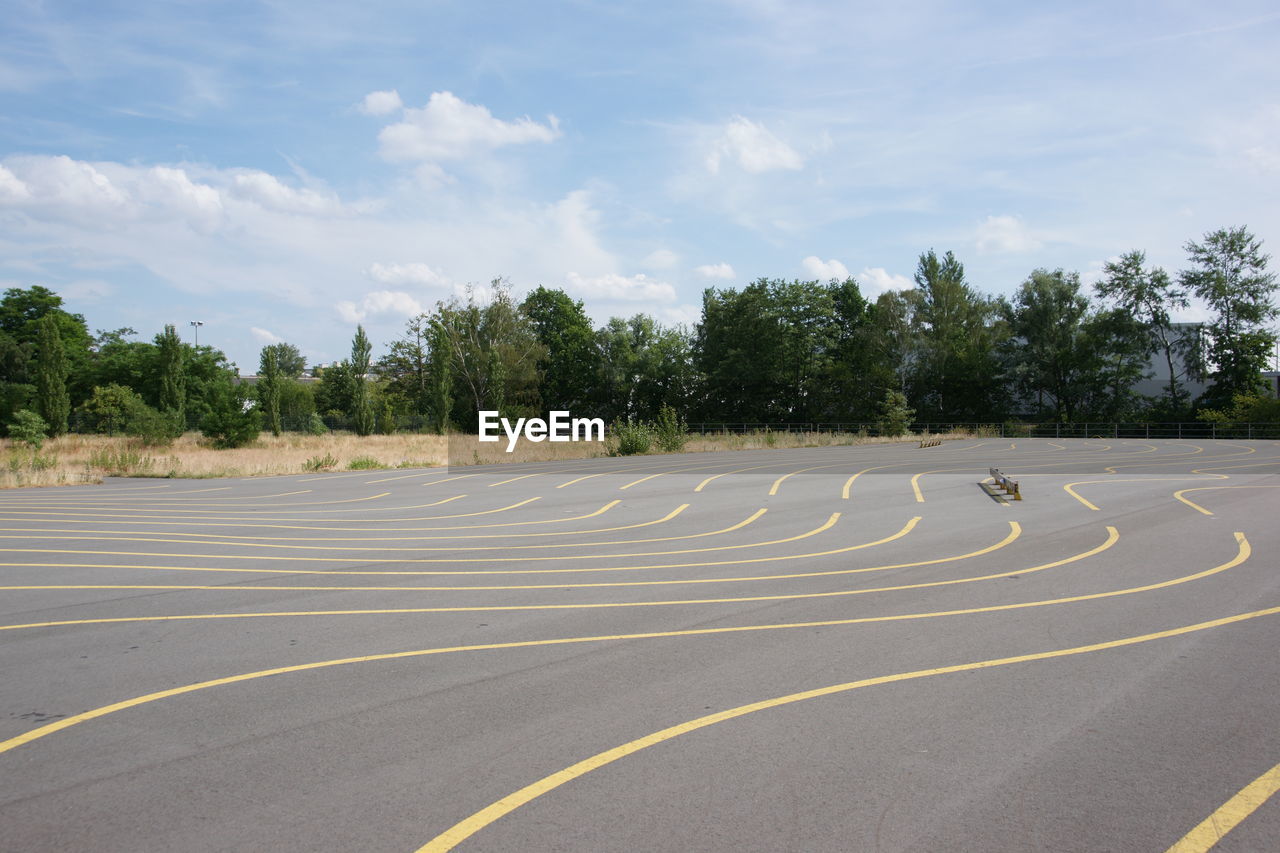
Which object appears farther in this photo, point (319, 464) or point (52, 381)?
point (52, 381)

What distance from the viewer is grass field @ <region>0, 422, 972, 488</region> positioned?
31.0 m

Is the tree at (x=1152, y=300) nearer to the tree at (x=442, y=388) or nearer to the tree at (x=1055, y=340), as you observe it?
the tree at (x=1055, y=340)

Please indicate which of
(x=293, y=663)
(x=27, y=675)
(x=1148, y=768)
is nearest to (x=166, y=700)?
(x=293, y=663)

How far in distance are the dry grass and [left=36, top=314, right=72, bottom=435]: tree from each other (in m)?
1.15

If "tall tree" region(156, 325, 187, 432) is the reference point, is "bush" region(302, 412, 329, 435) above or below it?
below

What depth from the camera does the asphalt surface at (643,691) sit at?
410cm

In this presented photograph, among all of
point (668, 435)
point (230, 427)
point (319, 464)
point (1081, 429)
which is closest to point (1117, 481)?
point (668, 435)

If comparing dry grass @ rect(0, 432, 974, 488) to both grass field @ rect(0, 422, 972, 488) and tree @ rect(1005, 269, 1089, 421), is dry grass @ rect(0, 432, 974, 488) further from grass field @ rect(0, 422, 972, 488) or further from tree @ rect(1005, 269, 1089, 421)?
tree @ rect(1005, 269, 1089, 421)

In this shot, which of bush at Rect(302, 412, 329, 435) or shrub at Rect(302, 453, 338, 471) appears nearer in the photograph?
shrub at Rect(302, 453, 338, 471)

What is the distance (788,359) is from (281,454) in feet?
151

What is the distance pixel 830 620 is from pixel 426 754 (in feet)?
14.6

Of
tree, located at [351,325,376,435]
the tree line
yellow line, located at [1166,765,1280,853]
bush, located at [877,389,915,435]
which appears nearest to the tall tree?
the tree line

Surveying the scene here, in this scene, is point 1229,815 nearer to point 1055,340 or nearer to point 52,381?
point 52,381

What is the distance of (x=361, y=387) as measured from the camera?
200 ft
